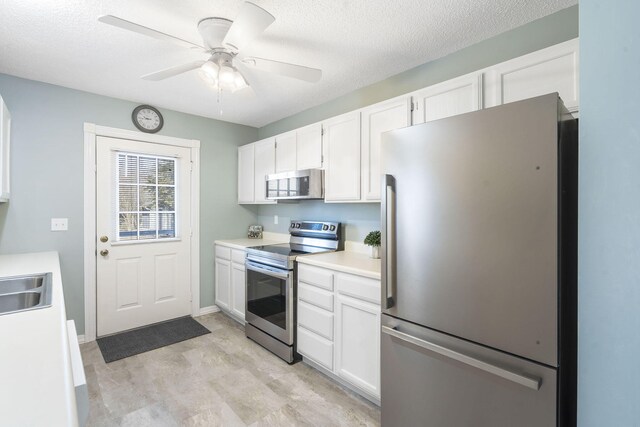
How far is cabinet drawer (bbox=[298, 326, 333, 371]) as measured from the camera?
227cm

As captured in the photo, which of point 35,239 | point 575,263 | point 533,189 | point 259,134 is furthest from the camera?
point 259,134

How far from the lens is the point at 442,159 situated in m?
1.38

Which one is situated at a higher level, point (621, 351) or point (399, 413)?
point (621, 351)

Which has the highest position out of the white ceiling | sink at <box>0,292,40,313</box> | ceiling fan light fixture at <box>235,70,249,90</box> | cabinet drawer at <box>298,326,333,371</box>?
the white ceiling

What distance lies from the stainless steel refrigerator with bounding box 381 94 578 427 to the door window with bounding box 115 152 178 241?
2.85 metres

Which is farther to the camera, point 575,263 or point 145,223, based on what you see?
point 145,223

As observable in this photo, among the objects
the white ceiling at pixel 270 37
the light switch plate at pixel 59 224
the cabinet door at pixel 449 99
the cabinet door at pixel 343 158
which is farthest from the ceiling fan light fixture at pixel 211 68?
the light switch plate at pixel 59 224

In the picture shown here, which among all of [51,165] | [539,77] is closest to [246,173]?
[51,165]

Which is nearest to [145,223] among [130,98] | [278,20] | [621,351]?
[130,98]

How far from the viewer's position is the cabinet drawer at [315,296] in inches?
89.0

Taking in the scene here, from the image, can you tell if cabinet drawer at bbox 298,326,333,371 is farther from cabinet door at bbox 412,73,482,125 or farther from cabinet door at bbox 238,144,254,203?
cabinet door at bbox 238,144,254,203

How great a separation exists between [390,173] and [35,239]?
3.16 m

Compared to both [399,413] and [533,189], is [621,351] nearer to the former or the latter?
[533,189]

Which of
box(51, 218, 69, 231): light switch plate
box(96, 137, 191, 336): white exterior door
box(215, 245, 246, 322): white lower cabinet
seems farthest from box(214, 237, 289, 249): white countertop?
box(51, 218, 69, 231): light switch plate
